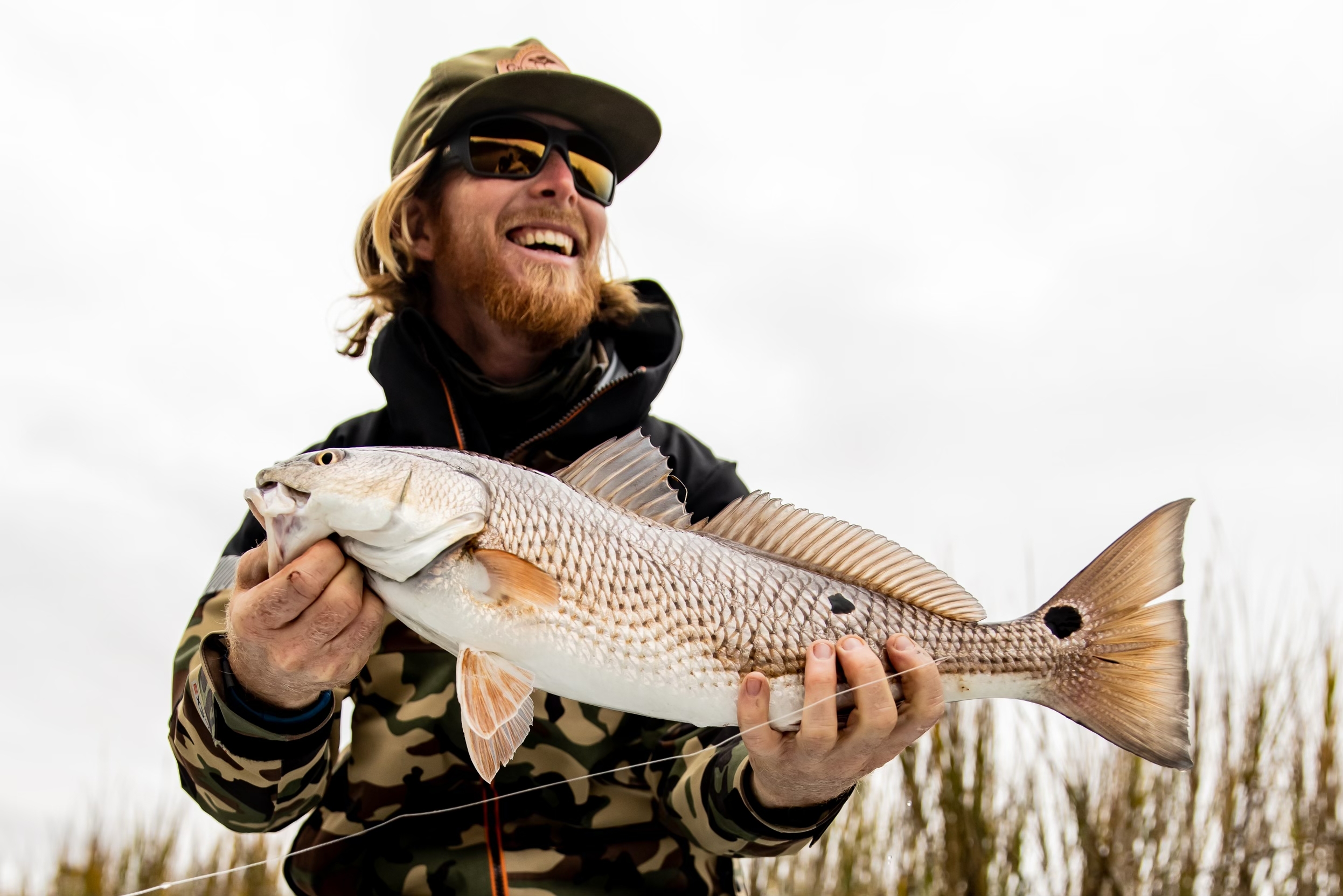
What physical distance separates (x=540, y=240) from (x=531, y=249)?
0.05m

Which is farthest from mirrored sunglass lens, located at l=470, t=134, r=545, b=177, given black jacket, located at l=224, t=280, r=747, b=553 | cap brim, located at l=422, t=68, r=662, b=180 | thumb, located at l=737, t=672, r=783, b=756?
thumb, located at l=737, t=672, r=783, b=756

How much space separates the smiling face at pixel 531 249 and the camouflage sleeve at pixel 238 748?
129cm

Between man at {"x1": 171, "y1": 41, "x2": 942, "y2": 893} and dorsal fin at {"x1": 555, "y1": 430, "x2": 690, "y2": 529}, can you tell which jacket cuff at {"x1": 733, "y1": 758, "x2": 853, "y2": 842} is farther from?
dorsal fin at {"x1": 555, "y1": 430, "x2": 690, "y2": 529}

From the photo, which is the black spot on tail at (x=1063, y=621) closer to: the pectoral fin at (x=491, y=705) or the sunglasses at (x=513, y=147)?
the pectoral fin at (x=491, y=705)

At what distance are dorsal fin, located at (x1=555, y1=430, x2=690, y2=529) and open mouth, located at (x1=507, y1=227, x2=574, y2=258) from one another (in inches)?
58.5

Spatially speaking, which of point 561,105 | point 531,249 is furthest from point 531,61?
point 531,249

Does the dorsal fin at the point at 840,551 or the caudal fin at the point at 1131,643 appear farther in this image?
the dorsal fin at the point at 840,551

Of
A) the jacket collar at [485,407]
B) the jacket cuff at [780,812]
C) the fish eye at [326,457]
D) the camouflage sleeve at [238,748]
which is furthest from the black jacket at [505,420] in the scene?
the fish eye at [326,457]

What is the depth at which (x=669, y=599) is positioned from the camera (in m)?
2.14

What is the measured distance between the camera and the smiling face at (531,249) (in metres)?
3.52

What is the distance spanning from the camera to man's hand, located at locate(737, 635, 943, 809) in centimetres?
216

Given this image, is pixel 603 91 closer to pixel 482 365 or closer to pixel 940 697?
pixel 482 365

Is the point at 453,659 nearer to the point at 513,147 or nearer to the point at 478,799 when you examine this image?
the point at 478,799

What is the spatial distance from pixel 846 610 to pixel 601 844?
4.27 ft
